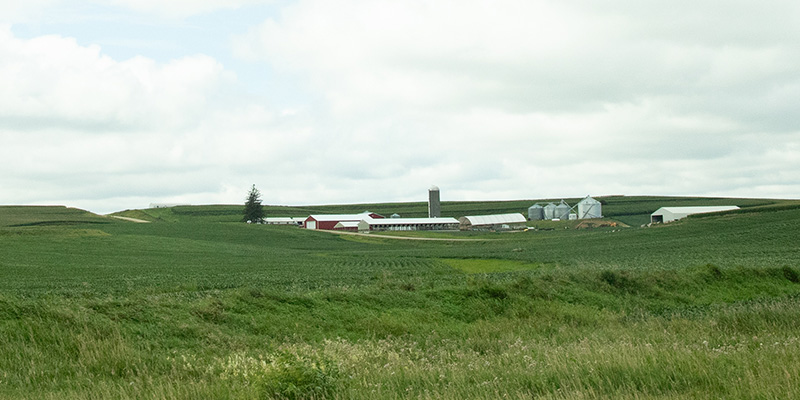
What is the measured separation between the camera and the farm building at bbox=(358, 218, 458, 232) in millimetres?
145000

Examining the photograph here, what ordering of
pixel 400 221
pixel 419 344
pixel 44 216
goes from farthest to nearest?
pixel 400 221 < pixel 44 216 < pixel 419 344

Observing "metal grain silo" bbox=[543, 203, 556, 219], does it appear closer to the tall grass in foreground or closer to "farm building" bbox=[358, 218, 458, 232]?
"farm building" bbox=[358, 218, 458, 232]

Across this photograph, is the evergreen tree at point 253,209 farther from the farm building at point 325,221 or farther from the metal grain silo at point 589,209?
the metal grain silo at point 589,209

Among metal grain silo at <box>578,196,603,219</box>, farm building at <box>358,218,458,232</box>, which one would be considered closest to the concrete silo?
farm building at <box>358,218,458,232</box>

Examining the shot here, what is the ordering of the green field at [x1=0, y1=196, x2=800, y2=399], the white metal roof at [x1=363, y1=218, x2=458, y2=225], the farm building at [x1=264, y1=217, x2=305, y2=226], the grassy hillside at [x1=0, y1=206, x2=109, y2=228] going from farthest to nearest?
the farm building at [x1=264, y1=217, x2=305, y2=226] → the white metal roof at [x1=363, y1=218, x2=458, y2=225] → the grassy hillside at [x1=0, y1=206, x2=109, y2=228] → the green field at [x1=0, y1=196, x2=800, y2=399]

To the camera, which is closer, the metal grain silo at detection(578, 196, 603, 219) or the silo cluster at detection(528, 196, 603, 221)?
the metal grain silo at detection(578, 196, 603, 219)

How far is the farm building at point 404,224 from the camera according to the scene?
14500 cm

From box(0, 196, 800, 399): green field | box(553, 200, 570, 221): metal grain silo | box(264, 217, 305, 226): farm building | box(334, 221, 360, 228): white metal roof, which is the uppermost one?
box(553, 200, 570, 221): metal grain silo

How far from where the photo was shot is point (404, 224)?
149875mm

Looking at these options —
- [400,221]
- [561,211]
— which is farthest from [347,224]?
[561,211]

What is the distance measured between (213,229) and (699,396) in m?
108

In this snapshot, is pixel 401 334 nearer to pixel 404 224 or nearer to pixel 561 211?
pixel 404 224

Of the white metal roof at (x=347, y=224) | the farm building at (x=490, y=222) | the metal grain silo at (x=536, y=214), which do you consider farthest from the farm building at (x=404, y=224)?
the metal grain silo at (x=536, y=214)

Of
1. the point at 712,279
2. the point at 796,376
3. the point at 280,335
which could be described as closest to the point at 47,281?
the point at 280,335
